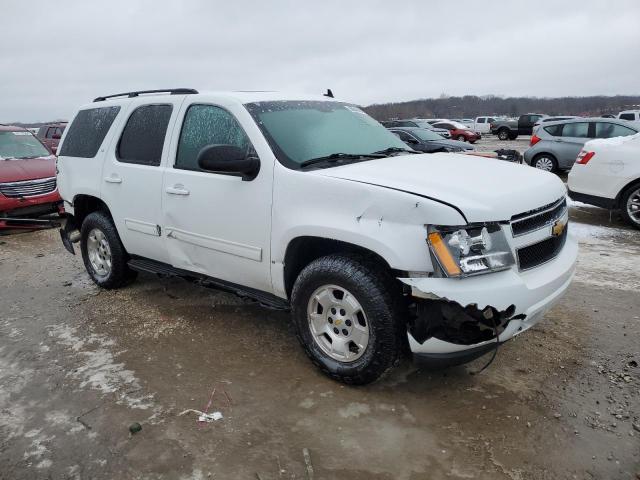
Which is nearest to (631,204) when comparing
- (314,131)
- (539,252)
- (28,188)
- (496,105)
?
(539,252)

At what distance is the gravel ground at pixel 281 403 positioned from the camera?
8.36 ft

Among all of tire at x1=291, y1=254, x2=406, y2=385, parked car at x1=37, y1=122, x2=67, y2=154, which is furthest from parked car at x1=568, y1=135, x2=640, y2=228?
parked car at x1=37, y1=122, x2=67, y2=154

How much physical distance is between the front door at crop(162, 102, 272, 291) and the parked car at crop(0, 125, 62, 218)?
5.47 metres

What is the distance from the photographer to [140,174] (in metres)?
4.27

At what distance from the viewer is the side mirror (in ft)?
10.6

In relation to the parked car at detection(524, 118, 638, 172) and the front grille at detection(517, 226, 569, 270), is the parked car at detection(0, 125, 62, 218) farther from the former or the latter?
the parked car at detection(524, 118, 638, 172)

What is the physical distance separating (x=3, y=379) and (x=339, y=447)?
2.43 meters

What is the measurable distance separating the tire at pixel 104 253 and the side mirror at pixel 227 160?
2.00 meters

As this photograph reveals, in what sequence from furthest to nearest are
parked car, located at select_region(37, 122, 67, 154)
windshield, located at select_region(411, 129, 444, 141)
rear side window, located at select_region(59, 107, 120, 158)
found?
parked car, located at select_region(37, 122, 67, 154)
windshield, located at select_region(411, 129, 444, 141)
rear side window, located at select_region(59, 107, 120, 158)

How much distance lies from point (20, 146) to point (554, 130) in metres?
12.3

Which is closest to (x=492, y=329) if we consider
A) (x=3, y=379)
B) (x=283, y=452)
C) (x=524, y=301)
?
(x=524, y=301)

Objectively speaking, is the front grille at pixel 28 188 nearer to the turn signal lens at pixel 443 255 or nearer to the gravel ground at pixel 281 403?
the gravel ground at pixel 281 403

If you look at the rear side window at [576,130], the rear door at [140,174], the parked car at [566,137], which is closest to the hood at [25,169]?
the rear door at [140,174]

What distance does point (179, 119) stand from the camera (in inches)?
160
